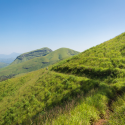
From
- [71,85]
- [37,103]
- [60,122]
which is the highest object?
[60,122]

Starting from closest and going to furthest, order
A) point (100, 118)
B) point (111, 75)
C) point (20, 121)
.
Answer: point (100, 118)
point (111, 75)
point (20, 121)

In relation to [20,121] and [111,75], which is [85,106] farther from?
[20,121]

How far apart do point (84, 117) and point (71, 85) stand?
29.2 feet

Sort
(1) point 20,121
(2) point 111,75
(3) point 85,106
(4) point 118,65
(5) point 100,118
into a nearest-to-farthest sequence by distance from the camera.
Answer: (5) point 100,118
(3) point 85,106
(2) point 111,75
(4) point 118,65
(1) point 20,121

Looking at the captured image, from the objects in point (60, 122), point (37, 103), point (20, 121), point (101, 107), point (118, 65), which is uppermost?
point (118, 65)

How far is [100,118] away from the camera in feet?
17.5

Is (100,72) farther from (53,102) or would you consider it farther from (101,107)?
(53,102)

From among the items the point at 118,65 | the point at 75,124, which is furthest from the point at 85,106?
the point at 118,65

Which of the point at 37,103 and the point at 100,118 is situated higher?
the point at 100,118

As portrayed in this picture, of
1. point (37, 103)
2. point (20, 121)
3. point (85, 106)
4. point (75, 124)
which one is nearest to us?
point (75, 124)

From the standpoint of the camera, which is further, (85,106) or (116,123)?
(85,106)

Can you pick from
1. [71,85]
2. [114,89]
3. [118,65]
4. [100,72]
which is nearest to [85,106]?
[114,89]

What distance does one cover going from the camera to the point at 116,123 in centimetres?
372

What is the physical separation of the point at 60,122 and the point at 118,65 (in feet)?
41.0
